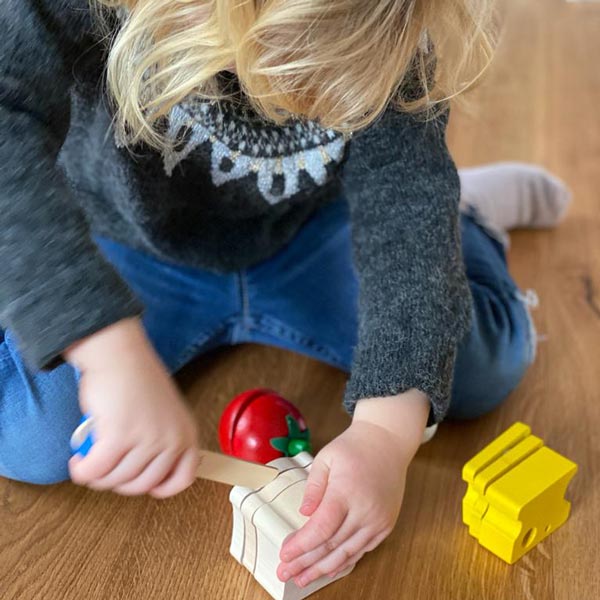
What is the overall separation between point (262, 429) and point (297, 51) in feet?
1.11

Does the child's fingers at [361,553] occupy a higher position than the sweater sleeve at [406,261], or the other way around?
the sweater sleeve at [406,261]

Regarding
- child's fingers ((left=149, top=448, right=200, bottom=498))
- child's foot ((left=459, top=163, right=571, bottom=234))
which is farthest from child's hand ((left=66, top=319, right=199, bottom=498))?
child's foot ((left=459, top=163, right=571, bottom=234))

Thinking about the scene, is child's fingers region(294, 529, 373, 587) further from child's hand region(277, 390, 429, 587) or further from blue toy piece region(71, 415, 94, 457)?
blue toy piece region(71, 415, 94, 457)

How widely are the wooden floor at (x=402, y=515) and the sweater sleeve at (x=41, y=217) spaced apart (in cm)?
20

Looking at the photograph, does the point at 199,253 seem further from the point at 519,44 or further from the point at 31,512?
the point at 519,44

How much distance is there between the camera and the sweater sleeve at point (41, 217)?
1.74ft

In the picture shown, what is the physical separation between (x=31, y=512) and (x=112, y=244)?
0.29m

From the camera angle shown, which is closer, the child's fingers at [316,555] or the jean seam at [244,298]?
the child's fingers at [316,555]

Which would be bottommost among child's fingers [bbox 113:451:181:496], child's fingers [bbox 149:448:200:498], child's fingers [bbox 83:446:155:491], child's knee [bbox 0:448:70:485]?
child's knee [bbox 0:448:70:485]

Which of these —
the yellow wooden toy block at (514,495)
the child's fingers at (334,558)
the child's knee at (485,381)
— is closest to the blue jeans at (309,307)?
the child's knee at (485,381)

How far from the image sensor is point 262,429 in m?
0.73

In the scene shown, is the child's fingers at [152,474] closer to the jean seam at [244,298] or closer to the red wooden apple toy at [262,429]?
the red wooden apple toy at [262,429]

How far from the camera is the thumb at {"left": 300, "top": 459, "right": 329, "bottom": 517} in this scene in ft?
Result: 1.98

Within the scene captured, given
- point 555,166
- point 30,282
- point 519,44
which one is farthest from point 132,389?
point 519,44
